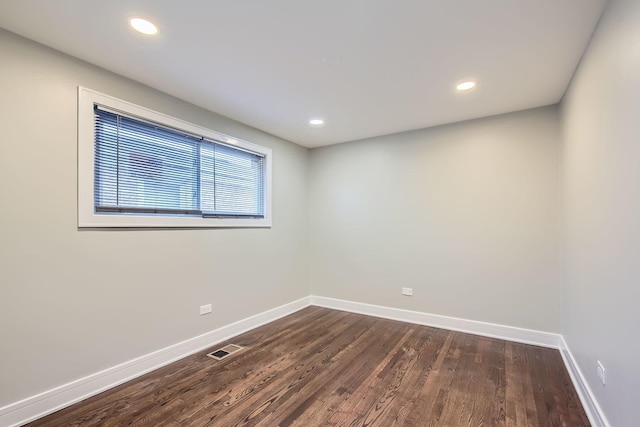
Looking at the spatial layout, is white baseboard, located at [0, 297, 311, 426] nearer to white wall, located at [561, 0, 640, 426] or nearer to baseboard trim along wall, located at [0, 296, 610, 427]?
baseboard trim along wall, located at [0, 296, 610, 427]

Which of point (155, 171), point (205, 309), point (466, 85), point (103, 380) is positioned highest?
point (466, 85)

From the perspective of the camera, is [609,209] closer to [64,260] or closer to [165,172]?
[165,172]

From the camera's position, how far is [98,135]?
7.68 feet

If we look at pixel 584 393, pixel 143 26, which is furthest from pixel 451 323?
pixel 143 26

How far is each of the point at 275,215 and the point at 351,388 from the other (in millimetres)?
2407

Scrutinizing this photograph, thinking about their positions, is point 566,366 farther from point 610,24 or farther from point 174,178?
point 174,178

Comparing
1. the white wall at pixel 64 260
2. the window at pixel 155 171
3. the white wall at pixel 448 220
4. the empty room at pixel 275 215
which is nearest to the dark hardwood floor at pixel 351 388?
the empty room at pixel 275 215

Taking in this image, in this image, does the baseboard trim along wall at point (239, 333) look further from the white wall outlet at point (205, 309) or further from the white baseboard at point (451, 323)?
the white wall outlet at point (205, 309)

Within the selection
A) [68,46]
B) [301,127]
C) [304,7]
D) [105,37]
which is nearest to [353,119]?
[301,127]

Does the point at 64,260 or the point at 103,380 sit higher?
the point at 64,260

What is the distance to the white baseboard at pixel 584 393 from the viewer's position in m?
1.79

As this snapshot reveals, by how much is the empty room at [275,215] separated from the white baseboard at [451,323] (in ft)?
0.09

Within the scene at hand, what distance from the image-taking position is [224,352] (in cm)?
296

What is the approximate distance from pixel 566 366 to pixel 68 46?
4.76 m
